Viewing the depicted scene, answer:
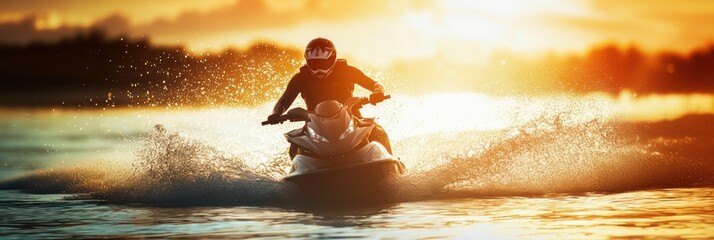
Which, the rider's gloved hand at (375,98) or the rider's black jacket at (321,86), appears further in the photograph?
the rider's black jacket at (321,86)

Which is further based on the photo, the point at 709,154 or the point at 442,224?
the point at 709,154

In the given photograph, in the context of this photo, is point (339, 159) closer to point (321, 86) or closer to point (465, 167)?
point (321, 86)

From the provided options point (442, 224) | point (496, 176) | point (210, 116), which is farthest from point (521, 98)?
point (210, 116)

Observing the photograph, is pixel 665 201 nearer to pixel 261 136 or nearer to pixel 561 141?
pixel 561 141

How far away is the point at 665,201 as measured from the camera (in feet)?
51.2

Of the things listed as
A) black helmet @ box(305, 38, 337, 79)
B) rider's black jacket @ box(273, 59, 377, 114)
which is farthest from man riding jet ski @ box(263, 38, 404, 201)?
rider's black jacket @ box(273, 59, 377, 114)

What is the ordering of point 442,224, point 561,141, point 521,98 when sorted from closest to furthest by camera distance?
1. point 442,224
2. point 561,141
3. point 521,98

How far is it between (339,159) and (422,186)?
2089mm

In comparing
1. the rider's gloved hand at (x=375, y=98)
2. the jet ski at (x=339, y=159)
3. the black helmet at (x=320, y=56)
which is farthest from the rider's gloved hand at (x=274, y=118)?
the rider's gloved hand at (x=375, y=98)

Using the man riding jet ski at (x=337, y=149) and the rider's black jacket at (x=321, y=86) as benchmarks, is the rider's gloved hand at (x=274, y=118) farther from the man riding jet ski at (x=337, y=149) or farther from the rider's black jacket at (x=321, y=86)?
the rider's black jacket at (x=321, y=86)

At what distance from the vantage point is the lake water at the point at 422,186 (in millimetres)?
13141

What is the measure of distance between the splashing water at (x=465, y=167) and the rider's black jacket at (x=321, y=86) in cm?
111

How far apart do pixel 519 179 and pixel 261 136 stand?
955 centimetres

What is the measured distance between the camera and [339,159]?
50.0 ft
